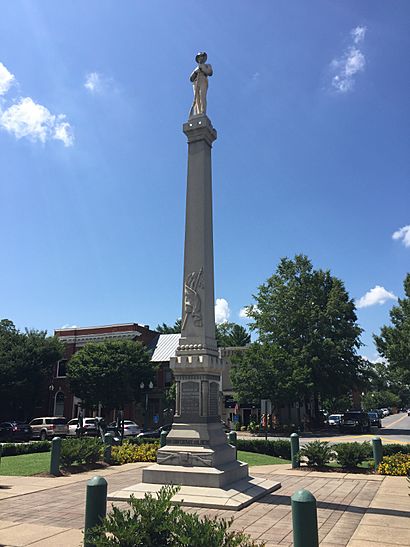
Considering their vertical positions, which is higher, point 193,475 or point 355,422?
point 193,475

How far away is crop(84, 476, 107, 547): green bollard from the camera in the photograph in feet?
16.1

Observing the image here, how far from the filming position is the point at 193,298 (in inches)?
476

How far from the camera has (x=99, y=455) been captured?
15805 millimetres

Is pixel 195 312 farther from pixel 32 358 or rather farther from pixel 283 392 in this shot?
pixel 32 358

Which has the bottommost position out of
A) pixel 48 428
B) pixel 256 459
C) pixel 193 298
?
pixel 256 459

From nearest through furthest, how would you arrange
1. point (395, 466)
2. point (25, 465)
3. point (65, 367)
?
1. point (395, 466)
2. point (25, 465)
3. point (65, 367)

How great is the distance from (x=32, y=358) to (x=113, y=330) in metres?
8.95

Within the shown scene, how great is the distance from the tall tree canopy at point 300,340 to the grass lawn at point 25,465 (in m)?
20.8

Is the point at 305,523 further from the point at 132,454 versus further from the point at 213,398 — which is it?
the point at 132,454

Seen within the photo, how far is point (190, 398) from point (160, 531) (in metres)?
6.92

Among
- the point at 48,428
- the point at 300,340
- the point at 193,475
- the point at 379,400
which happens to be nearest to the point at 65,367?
the point at 48,428

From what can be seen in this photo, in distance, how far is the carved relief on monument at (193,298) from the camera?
12.0m

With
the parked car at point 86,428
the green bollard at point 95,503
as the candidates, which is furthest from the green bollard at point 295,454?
the parked car at point 86,428

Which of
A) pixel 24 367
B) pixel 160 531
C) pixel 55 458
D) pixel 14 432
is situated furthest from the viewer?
pixel 24 367
